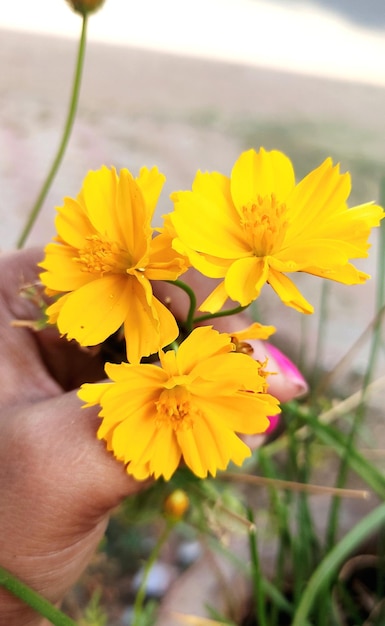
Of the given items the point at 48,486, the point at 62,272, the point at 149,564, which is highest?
the point at 62,272

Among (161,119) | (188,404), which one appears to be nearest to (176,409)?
(188,404)

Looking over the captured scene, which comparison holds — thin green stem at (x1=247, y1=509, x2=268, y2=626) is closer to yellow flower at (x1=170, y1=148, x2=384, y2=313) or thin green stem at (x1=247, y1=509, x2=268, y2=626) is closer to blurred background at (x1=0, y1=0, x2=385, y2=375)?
yellow flower at (x1=170, y1=148, x2=384, y2=313)

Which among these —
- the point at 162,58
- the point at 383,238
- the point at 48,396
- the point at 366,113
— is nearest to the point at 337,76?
the point at 366,113

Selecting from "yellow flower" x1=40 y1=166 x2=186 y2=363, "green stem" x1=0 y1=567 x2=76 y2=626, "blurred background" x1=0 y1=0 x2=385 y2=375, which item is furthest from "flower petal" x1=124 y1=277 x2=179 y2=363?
"blurred background" x1=0 y1=0 x2=385 y2=375

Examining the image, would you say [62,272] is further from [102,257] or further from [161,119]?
[161,119]

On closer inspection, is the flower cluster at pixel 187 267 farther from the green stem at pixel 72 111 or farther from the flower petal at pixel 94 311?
the green stem at pixel 72 111

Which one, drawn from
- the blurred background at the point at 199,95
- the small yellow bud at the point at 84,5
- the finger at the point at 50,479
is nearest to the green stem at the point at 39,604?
the finger at the point at 50,479
